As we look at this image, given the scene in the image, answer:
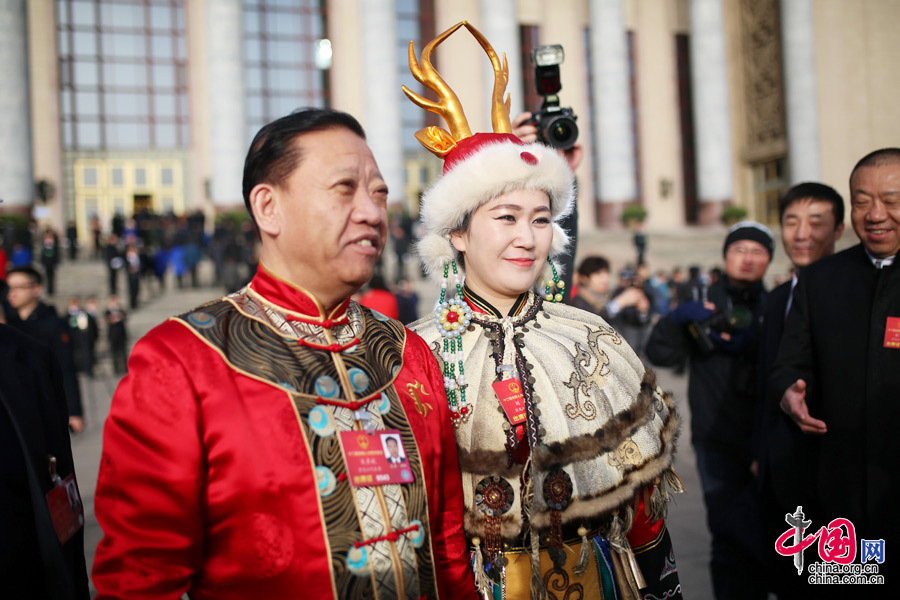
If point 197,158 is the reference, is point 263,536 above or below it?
below

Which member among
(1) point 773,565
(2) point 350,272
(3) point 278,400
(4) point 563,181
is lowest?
(1) point 773,565

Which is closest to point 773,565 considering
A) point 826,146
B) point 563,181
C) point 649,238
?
point 563,181

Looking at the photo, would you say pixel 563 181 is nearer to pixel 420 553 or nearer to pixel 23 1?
pixel 420 553

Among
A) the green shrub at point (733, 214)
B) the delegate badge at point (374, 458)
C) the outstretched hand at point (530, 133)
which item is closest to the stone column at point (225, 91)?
the green shrub at point (733, 214)

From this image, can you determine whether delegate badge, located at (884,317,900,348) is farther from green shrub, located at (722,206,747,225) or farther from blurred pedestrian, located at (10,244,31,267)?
green shrub, located at (722,206,747,225)

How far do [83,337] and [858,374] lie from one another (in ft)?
37.1

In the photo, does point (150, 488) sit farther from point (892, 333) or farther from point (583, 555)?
point (892, 333)

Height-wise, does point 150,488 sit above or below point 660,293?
below

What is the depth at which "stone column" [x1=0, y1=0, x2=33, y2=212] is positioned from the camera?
20844mm

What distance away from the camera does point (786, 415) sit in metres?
3.08

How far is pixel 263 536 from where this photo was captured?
136 centimetres

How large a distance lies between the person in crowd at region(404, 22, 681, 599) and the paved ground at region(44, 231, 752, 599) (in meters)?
0.81

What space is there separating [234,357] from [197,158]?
89.0 feet

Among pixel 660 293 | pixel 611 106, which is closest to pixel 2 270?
pixel 660 293
